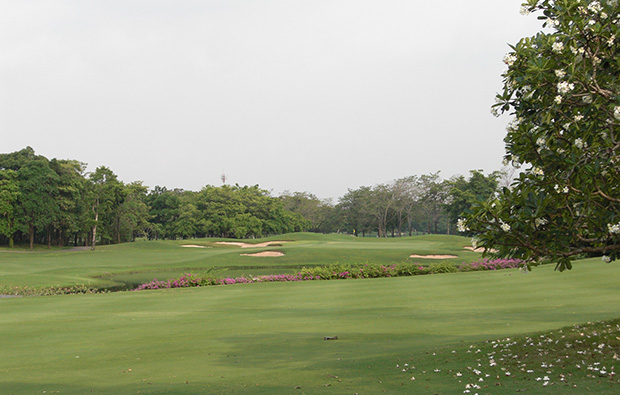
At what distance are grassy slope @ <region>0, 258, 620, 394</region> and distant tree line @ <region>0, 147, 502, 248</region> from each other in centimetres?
1955

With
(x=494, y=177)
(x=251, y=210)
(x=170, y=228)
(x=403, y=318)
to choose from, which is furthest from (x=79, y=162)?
(x=403, y=318)

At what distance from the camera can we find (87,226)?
226 ft

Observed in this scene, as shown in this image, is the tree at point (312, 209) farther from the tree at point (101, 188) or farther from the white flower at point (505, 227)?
the white flower at point (505, 227)

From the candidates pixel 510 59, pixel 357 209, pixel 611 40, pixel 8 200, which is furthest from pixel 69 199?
pixel 611 40

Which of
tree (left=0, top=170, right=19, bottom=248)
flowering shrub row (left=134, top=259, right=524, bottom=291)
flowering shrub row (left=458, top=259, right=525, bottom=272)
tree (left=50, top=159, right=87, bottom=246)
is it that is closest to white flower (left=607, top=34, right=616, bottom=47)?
flowering shrub row (left=134, top=259, right=524, bottom=291)

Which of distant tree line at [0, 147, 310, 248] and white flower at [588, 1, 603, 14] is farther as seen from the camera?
distant tree line at [0, 147, 310, 248]

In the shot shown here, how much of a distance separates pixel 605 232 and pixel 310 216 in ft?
390

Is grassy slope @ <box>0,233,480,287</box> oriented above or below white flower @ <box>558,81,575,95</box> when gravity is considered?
below

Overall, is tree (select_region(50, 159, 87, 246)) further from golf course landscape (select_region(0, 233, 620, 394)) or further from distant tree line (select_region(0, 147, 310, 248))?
golf course landscape (select_region(0, 233, 620, 394))

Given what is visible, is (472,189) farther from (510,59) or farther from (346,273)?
(510,59)

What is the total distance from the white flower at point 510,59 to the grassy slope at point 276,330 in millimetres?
4396

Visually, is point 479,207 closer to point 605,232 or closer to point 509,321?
point 605,232

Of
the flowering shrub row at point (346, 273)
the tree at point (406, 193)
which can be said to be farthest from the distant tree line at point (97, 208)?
the flowering shrub row at point (346, 273)

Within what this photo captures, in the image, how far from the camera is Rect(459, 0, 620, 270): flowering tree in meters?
6.27
